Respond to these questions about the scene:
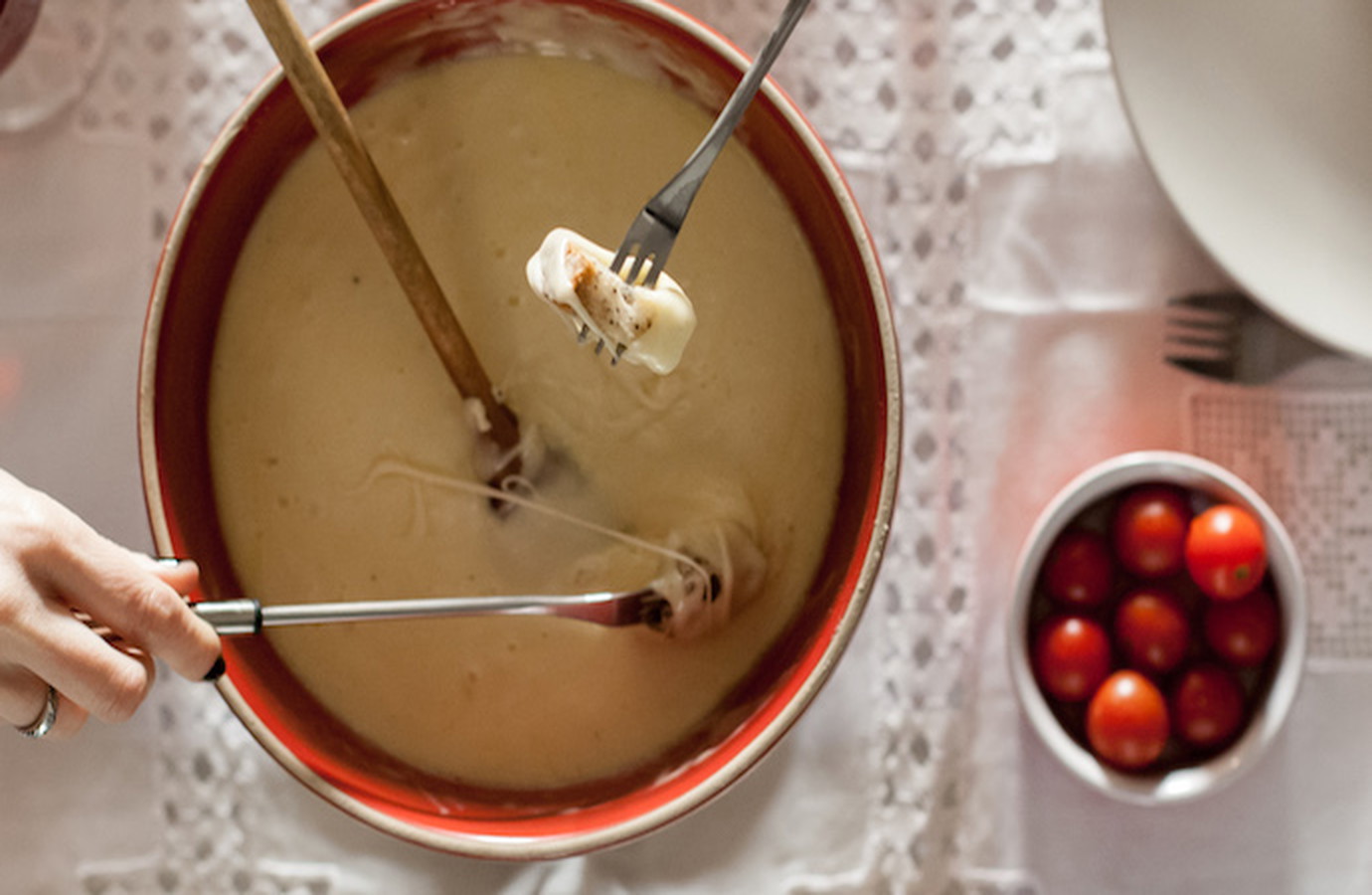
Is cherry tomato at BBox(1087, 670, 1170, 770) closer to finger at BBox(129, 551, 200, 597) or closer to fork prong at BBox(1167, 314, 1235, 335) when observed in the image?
fork prong at BBox(1167, 314, 1235, 335)

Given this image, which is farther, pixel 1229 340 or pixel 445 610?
pixel 1229 340

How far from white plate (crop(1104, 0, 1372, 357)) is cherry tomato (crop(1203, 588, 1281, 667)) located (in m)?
0.19

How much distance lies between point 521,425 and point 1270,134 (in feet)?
1.74

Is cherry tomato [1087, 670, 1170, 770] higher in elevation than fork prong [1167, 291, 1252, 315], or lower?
lower

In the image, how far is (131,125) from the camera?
0.91 metres

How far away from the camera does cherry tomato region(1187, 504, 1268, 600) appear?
83 cm

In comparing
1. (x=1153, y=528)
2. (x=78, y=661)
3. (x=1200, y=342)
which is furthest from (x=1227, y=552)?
(x=78, y=661)

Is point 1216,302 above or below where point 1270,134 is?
below

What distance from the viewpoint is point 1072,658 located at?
2.84 feet

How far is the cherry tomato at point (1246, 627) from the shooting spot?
87cm

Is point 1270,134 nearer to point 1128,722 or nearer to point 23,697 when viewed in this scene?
point 1128,722

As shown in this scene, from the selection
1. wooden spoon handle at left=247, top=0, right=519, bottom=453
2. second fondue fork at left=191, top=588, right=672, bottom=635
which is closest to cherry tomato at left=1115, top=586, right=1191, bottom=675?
second fondue fork at left=191, top=588, right=672, bottom=635

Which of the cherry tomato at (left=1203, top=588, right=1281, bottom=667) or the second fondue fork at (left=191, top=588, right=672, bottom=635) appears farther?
the cherry tomato at (left=1203, top=588, right=1281, bottom=667)

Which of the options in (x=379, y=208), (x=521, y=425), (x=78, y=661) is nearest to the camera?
(x=78, y=661)
